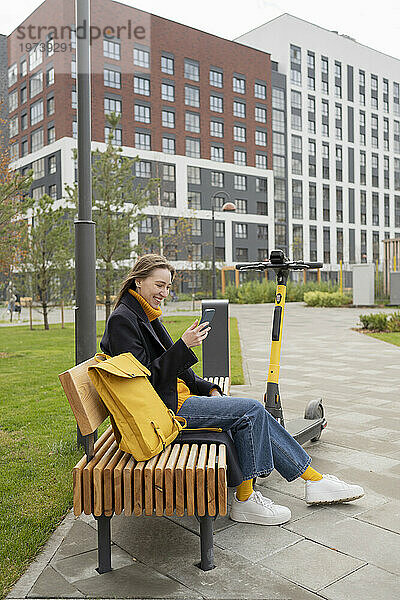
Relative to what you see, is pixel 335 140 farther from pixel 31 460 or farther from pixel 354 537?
pixel 354 537

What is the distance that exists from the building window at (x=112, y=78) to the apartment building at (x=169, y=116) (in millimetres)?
92

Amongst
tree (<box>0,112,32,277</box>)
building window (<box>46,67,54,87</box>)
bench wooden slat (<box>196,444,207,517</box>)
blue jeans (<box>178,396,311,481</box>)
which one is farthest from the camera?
building window (<box>46,67,54,87</box>)

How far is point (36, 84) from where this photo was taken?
57.7 metres

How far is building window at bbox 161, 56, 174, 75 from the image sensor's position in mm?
61156

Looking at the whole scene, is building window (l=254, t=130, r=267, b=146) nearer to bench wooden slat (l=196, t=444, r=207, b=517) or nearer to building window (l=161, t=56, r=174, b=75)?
building window (l=161, t=56, r=174, b=75)

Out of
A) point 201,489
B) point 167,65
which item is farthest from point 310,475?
point 167,65

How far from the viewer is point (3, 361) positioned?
12.9 m

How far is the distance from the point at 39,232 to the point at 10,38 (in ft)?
153

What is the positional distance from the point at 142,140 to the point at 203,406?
57.8 meters

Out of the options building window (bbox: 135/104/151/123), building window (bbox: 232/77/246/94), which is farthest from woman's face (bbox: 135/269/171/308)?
building window (bbox: 232/77/246/94)

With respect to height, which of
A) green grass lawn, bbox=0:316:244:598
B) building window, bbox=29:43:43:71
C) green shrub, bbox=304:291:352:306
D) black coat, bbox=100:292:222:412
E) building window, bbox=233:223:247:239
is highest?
building window, bbox=29:43:43:71

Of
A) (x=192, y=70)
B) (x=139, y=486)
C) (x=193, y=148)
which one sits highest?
(x=192, y=70)

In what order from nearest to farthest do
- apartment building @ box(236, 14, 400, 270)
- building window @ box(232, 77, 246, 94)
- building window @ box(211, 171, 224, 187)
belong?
building window @ box(211, 171, 224, 187), building window @ box(232, 77, 246, 94), apartment building @ box(236, 14, 400, 270)

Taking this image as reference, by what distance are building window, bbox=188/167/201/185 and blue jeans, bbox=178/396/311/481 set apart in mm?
60168
